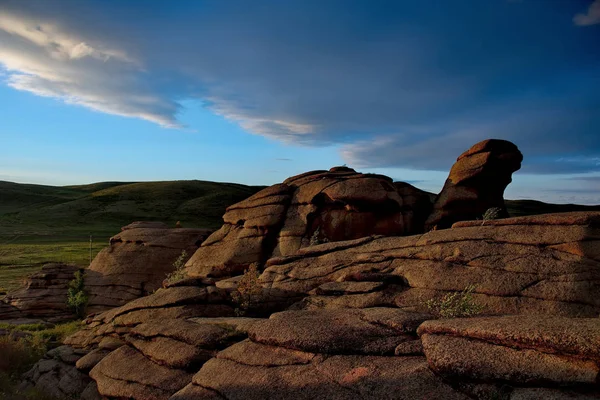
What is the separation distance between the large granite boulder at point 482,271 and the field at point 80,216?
142 feet

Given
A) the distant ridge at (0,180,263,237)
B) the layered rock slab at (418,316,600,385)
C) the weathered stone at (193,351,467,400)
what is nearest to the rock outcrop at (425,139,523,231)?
the layered rock slab at (418,316,600,385)

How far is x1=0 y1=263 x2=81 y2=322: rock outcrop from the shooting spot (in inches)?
1523

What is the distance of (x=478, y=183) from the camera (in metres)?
34.2

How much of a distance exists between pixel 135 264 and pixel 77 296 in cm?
571

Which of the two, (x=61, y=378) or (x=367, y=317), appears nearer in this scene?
(x=367, y=317)

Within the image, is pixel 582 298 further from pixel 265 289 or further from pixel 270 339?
pixel 265 289

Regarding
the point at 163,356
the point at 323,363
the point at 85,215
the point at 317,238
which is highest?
the point at 317,238

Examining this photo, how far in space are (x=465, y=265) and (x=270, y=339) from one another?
11.4 meters

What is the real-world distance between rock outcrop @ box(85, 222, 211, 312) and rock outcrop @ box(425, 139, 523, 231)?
2366 centimetres

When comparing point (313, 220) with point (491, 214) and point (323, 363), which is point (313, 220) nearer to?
point (491, 214)

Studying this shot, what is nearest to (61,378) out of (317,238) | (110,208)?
(317,238)

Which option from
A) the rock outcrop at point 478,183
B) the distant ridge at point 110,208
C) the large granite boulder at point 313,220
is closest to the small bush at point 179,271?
the large granite boulder at point 313,220

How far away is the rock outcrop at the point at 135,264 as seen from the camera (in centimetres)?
3984

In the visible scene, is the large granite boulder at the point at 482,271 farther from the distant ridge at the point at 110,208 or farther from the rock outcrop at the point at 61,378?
the distant ridge at the point at 110,208
